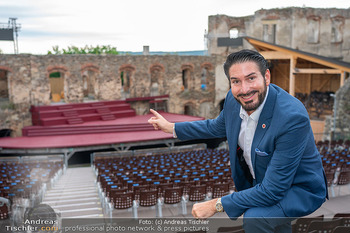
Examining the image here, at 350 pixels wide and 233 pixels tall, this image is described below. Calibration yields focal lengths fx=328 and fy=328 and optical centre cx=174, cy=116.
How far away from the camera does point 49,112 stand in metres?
21.4

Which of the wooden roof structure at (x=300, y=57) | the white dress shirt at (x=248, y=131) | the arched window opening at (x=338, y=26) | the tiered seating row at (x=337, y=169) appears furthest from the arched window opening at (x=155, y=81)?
A: the white dress shirt at (x=248, y=131)

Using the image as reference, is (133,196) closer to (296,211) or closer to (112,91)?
(296,211)

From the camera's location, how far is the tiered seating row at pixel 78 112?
2109 cm

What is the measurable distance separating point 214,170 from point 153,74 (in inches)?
752

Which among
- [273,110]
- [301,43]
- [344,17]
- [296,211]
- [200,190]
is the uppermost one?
[344,17]

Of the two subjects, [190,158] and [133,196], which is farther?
[190,158]

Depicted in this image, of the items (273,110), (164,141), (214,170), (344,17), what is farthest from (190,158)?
(344,17)

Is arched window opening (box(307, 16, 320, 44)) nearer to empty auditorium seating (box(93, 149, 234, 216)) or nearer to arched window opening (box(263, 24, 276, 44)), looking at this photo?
arched window opening (box(263, 24, 276, 44))

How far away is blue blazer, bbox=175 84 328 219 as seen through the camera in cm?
176

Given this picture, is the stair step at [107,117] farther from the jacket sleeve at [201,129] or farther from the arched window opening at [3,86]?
the jacket sleeve at [201,129]

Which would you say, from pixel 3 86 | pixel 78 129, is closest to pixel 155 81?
pixel 78 129

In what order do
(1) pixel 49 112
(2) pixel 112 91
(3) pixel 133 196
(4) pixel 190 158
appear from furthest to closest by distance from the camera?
(2) pixel 112 91 → (1) pixel 49 112 → (4) pixel 190 158 → (3) pixel 133 196

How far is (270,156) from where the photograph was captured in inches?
73.4

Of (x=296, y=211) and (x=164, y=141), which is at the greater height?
(x=296, y=211)
